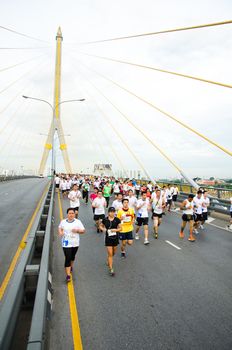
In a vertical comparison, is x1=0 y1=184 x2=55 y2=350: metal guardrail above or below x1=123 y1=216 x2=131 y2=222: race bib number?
below

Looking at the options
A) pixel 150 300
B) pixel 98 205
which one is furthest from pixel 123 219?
pixel 150 300

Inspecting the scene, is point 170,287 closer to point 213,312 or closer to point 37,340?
point 213,312

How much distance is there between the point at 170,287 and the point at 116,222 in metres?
2.18

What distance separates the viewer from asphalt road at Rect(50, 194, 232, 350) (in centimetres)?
424

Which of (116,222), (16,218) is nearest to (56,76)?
(16,218)

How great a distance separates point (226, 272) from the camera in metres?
7.07

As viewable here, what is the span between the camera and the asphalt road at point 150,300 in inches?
167

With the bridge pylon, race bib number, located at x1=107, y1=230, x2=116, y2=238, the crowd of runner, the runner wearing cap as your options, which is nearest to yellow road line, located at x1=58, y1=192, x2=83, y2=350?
the crowd of runner

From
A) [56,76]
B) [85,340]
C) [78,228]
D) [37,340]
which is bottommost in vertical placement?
[85,340]

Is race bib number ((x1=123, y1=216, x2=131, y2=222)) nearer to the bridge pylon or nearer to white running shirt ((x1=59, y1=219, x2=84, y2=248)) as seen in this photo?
white running shirt ((x1=59, y1=219, x2=84, y2=248))

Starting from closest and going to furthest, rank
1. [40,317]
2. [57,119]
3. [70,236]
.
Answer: [40,317] → [70,236] → [57,119]

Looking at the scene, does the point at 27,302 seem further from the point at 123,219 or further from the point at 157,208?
the point at 157,208

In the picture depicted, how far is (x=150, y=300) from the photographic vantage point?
546 cm

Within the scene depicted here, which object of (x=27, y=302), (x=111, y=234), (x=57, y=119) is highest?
(x=57, y=119)
